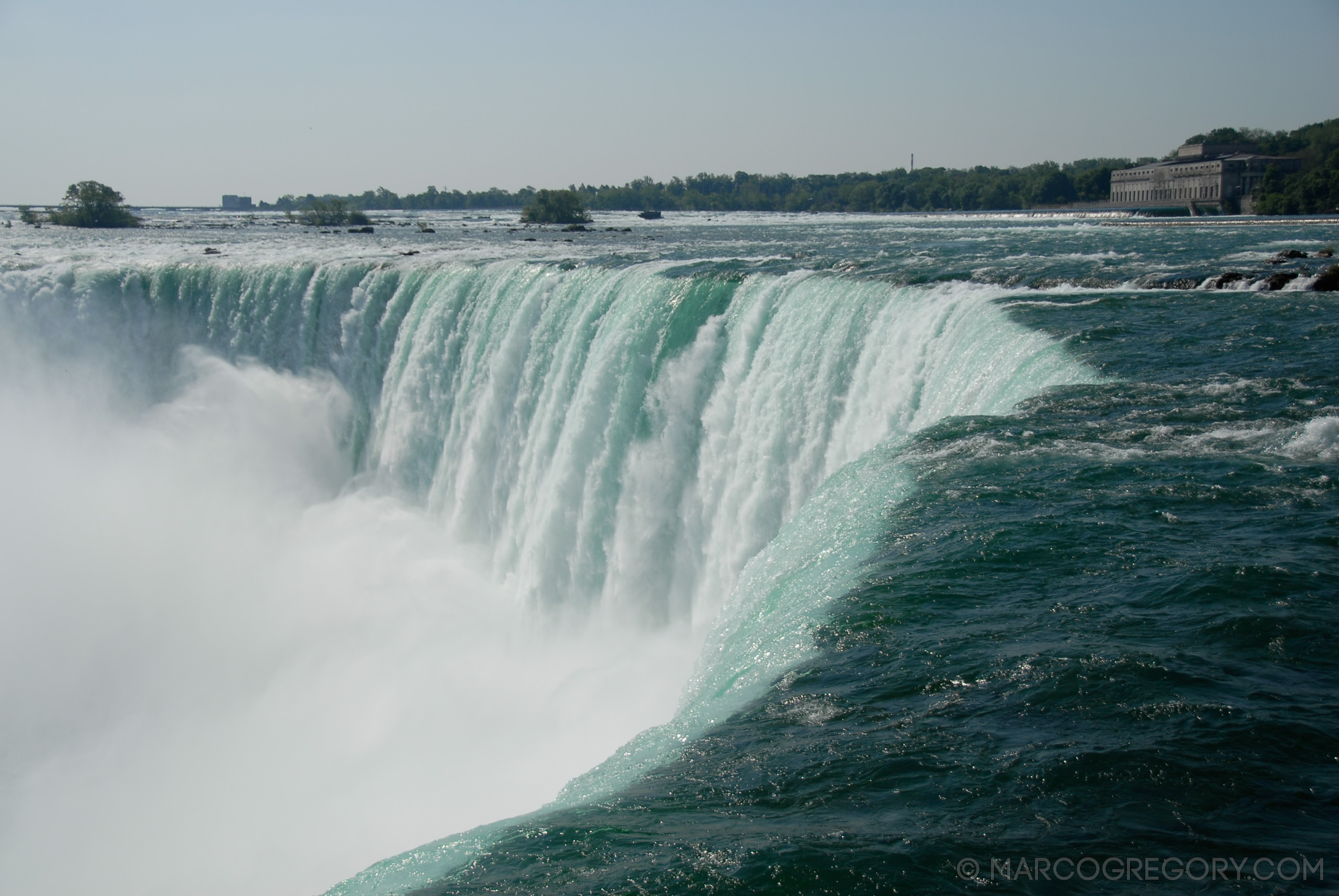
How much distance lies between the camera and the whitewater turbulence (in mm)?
11078

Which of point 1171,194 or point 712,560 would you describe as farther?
point 1171,194

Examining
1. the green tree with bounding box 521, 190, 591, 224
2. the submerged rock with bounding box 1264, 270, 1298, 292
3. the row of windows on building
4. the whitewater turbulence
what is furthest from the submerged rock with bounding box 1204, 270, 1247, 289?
the green tree with bounding box 521, 190, 591, 224

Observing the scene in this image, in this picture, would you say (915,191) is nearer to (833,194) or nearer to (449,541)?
(833,194)

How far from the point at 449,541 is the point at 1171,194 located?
179 feet

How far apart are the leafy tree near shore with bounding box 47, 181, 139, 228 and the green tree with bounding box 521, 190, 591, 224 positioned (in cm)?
2791

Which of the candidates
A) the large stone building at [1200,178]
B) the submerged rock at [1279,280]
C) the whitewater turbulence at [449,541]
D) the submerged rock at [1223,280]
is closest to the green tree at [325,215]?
the whitewater turbulence at [449,541]

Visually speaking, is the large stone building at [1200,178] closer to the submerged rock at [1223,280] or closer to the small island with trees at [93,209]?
the submerged rock at [1223,280]

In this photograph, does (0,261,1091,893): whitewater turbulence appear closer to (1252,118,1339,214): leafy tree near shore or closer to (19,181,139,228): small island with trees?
(1252,118,1339,214): leafy tree near shore

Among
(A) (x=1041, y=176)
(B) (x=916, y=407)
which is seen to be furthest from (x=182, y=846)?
(A) (x=1041, y=176)

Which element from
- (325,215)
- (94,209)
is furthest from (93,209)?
(325,215)

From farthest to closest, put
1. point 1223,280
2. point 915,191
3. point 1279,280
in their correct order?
point 915,191 → point 1223,280 → point 1279,280

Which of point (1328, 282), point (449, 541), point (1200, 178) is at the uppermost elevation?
point (1200, 178)

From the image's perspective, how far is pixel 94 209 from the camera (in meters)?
64.1

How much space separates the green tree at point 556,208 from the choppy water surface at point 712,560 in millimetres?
45805
